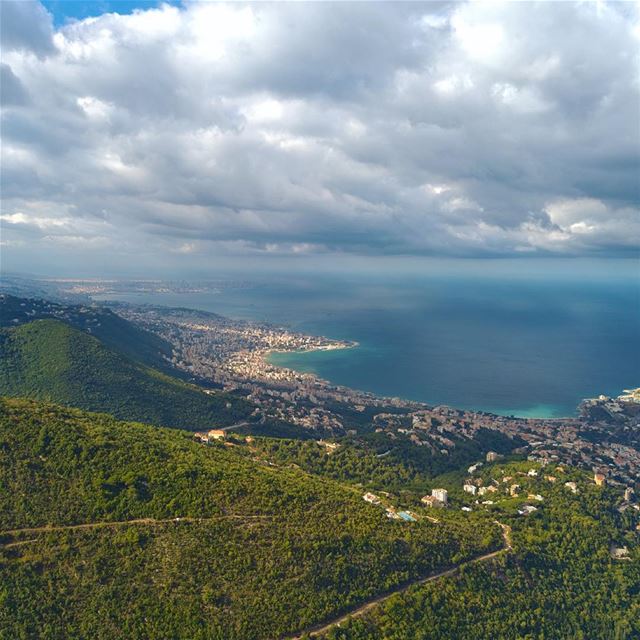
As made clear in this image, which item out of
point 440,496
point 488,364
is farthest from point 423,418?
point 488,364

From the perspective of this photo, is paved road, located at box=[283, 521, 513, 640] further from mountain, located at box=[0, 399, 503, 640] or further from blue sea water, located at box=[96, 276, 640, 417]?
blue sea water, located at box=[96, 276, 640, 417]

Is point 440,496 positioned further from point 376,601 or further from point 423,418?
point 423,418

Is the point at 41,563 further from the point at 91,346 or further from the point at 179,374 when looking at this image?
the point at 179,374

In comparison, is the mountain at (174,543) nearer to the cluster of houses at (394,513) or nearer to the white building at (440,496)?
the cluster of houses at (394,513)

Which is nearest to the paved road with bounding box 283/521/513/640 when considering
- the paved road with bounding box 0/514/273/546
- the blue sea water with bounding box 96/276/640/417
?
the paved road with bounding box 0/514/273/546

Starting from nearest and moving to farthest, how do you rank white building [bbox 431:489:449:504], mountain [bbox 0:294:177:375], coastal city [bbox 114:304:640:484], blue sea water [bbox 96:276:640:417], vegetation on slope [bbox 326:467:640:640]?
vegetation on slope [bbox 326:467:640:640], white building [bbox 431:489:449:504], coastal city [bbox 114:304:640:484], mountain [bbox 0:294:177:375], blue sea water [bbox 96:276:640:417]

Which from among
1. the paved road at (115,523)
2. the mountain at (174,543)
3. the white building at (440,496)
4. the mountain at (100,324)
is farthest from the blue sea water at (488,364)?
the paved road at (115,523)

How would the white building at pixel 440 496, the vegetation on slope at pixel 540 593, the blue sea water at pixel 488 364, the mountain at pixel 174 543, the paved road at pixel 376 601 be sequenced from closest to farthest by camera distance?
the mountain at pixel 174 543
the paved road at pixel 376 601
the vegetation on slope at pixel 540 593
the white building at pixel 440 496
the blue sea water at pixel 488 364
